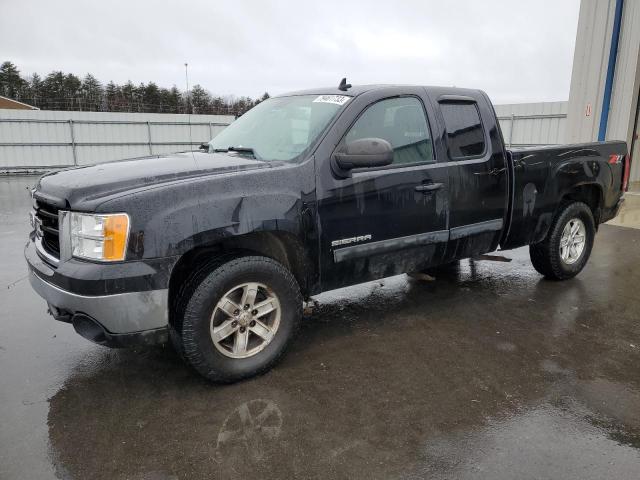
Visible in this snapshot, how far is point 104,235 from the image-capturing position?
2.75 m

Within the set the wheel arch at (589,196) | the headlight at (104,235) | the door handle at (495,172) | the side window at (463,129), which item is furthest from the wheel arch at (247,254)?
the wheel arch at (589,196)

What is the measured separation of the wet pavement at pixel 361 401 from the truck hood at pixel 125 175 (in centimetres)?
Answer: 125

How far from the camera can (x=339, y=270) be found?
3623 mm

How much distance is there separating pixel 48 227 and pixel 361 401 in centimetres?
223

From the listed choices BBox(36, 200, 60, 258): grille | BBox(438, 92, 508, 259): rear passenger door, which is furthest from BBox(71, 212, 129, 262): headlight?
BBox(438, 92, 508, 259): rear passenger door

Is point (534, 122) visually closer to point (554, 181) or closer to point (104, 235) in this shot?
point (554, 181)

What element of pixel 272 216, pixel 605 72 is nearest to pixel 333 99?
pixel 272 216

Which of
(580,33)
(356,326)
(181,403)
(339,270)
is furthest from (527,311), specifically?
(580,33)

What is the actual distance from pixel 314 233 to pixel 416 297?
6.57ft

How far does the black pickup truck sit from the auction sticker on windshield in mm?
15

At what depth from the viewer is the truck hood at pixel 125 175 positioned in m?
2.88

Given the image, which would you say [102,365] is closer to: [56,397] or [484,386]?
[56,397]

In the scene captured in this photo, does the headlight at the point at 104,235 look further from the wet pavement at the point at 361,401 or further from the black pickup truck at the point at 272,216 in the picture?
the wet pavement at the point at 361,401

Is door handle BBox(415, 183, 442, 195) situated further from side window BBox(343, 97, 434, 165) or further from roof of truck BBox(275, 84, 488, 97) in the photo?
roof of truck BBox(275, 84, 488, 97)
